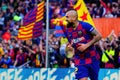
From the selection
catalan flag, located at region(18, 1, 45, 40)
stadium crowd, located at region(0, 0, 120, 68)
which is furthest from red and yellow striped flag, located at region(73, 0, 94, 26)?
catalan flag, located at region(18, 1, 45, 40)

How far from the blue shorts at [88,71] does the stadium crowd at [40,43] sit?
4.68m

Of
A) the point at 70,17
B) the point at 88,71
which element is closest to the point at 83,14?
the point at 88,71

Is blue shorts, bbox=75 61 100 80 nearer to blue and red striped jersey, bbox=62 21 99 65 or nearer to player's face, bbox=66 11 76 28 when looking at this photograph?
blue and red striped jersey, bbox=62 21 99 65

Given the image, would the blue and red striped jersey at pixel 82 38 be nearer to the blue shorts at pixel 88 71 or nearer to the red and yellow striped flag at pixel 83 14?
the blue shorts at pixel 88 71

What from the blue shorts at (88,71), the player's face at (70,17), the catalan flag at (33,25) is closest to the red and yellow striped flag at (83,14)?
the catalan flag at (33,25)

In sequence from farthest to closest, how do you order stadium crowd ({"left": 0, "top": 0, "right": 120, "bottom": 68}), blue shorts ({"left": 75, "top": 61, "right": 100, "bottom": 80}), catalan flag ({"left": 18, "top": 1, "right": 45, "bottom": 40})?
catalan flag ({"left": 18, "top": 1, "right": 45, "bottom": 40}) → stadium crowd ({"left": 0, "top": 0, "right": 120, "bottom": 68}) → blue shorts ({"left": 75, "top": 61, "right": 100, "bottom": 80})

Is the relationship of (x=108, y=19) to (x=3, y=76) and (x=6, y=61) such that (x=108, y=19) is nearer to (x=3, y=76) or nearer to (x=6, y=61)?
(x=6, y=61)

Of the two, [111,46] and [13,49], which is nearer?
[111,46]

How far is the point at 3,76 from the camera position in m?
16.5

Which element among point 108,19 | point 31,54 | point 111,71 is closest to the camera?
point 111,71

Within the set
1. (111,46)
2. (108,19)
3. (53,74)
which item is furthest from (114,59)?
(108,19)

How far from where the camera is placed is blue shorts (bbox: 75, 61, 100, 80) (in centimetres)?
1108

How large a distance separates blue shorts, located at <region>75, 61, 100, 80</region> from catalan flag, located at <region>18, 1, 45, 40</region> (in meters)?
7.99

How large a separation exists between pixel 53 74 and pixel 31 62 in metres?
2.18
